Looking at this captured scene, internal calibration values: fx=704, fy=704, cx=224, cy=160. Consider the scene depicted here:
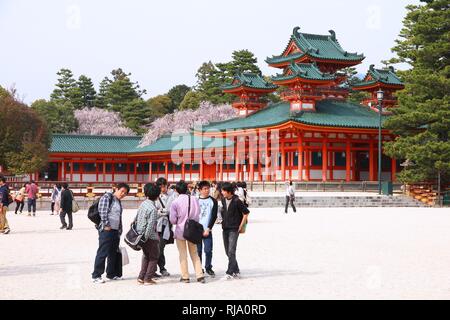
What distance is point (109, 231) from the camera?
1153cm

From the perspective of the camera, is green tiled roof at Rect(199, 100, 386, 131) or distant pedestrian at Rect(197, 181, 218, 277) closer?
distant pedestrian at Rect(197, 181, 218, 277)

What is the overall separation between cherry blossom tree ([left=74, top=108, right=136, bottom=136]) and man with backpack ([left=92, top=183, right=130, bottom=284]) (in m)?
80.4

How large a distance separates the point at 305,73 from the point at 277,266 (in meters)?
40.7

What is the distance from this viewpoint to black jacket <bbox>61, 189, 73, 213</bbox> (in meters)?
22.3

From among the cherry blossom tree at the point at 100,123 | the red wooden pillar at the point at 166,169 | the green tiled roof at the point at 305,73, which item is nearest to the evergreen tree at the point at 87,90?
the cherry blossom tree at the point at 100,123

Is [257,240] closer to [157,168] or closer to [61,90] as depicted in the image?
[157,168]

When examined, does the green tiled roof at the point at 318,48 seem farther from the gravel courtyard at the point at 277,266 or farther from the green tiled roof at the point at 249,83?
the gravel courtyard at the point at 277,266

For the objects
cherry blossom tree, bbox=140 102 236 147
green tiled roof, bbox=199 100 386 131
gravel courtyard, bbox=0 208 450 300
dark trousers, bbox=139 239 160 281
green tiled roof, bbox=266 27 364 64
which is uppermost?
green tiled roof, bbox=266 27 364 64

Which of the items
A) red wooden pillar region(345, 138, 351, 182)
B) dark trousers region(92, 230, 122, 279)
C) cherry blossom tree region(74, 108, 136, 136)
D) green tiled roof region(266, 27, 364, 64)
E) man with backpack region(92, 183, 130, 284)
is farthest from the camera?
cherry blossom tree region(74, 108, 136, 136)

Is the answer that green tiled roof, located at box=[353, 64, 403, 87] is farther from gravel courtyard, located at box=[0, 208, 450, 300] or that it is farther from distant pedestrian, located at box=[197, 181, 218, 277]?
distant pedestrian, located at box=[197, 181, 218, 277]

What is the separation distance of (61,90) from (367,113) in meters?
59.6

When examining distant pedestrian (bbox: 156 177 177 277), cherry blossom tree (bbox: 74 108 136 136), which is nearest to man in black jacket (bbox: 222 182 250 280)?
distant pedestrian (bbox: 156 177 177 277)

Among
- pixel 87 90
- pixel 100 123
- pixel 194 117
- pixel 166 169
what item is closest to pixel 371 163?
pixel 166 169
